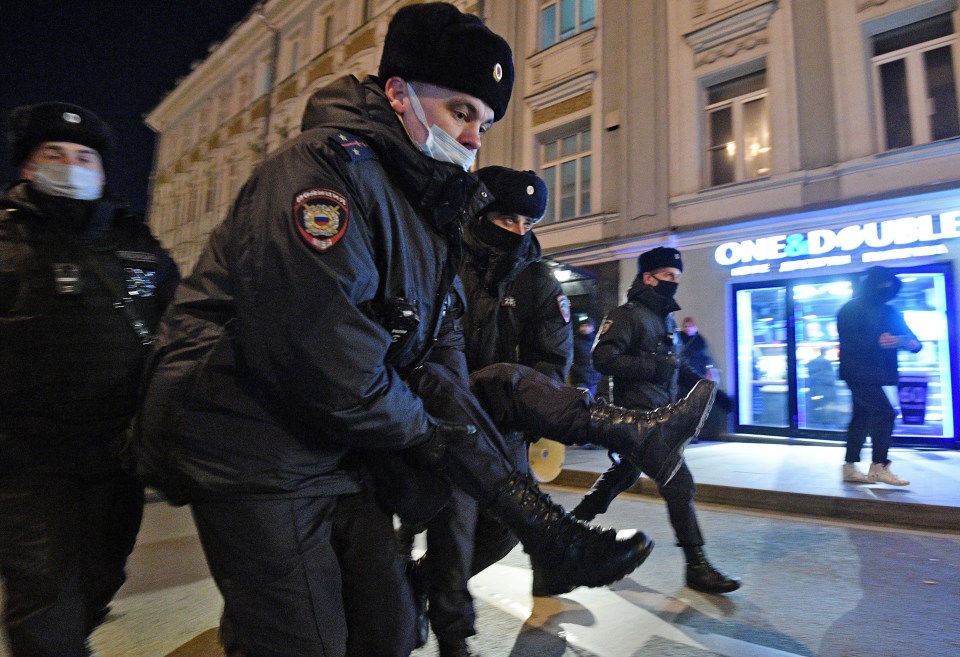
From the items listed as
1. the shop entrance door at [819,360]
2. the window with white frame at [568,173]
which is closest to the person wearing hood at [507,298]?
the shop entrance door at [819,360]

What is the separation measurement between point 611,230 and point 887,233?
450cm

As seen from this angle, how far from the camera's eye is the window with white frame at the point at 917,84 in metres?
8.48

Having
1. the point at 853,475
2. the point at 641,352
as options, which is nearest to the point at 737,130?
the point at 853,475

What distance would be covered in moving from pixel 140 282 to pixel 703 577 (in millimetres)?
2956

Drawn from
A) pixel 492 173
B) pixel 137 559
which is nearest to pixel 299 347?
pixel 492 173

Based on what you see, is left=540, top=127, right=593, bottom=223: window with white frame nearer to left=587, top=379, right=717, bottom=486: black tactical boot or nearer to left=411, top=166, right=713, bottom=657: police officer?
left=411, top=166, right=713, bottom=657: police officer

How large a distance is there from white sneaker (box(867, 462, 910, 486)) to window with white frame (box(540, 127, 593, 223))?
7.81 metres

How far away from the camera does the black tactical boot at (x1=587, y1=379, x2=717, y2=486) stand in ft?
6.23

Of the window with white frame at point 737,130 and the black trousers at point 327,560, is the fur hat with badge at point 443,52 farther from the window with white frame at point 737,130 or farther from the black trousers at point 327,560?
the window with white frame at point 737,130

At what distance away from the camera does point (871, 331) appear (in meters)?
5.55

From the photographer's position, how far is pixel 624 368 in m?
3.44

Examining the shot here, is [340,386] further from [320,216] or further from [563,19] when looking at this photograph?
[563,19]

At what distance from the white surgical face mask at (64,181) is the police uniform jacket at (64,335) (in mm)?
37

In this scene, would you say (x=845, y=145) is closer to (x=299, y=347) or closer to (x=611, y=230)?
(x=611, y=230)
